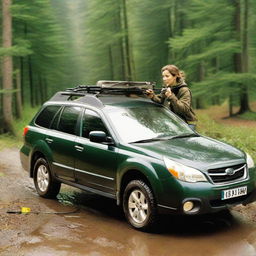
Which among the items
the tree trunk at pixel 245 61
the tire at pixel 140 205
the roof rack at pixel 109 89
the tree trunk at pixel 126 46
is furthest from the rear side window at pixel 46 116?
the tree trunk at pixel 126 46

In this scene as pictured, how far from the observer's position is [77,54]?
195 feet

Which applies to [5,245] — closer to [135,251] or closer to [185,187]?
[135,251]

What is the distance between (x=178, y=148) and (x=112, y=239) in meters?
1.53

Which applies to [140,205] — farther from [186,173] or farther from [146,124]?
[146,124]

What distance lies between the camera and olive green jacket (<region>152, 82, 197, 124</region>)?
299 inches

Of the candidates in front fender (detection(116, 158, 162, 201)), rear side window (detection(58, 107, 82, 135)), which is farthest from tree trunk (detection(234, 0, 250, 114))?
front fender (detection(116, 158, 162, 201))

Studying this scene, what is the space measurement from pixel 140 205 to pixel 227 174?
1.25 meters

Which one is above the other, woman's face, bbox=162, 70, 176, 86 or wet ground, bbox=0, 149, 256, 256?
woman's face, bbox=162, 70, 176, 86

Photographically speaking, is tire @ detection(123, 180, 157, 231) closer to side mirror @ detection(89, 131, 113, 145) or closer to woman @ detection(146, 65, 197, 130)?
side mirror @ detection(89, 131, 113, 145)

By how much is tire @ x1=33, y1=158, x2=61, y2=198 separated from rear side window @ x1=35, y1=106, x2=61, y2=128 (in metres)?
0.69

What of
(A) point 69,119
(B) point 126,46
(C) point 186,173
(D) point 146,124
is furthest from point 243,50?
(C) point 186,173

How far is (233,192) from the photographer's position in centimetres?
579

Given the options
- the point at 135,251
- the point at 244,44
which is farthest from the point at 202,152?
the point at 244,44

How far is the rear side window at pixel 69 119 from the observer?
24.5ft
